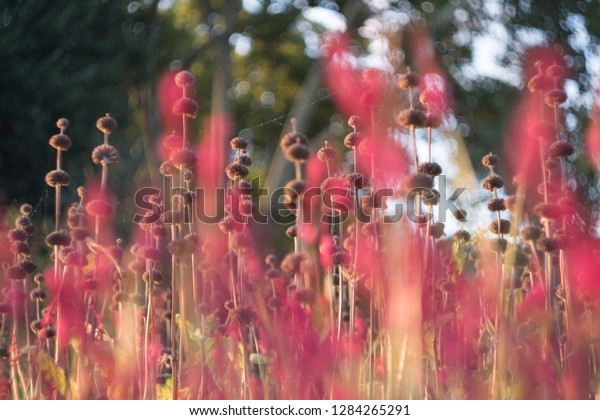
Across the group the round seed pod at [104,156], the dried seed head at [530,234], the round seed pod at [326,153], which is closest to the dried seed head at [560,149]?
the dried seed head at [530,234]

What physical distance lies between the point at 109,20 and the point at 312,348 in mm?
5449

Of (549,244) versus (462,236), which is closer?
(549,244)

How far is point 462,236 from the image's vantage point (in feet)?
4.68

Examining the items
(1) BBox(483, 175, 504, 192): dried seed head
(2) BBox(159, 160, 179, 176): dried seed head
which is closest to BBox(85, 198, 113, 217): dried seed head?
(2) BBox(159, 160, 179, 176): dried seed head

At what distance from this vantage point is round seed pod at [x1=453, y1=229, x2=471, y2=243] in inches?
55.4

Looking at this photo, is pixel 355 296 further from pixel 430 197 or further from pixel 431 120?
pixel 431 120

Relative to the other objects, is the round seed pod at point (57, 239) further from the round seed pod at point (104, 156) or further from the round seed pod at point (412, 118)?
the round seed pod at point (412, 118)

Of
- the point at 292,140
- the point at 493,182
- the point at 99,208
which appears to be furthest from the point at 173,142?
the point at 493,182

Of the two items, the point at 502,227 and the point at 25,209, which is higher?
the point at 25,209

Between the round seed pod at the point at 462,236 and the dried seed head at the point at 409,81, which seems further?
the round seed pod at the point at 462,236

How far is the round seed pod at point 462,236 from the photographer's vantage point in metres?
1.41

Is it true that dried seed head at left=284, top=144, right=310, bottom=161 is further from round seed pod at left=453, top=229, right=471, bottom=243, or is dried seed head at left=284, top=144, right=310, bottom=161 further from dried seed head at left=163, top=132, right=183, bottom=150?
round seed pod at left=453, top=229, right=471, bottom=243

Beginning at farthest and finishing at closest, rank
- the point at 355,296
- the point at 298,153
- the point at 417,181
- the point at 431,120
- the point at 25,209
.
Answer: the point at 25,209
the point at 355,296
the point at 431,120
the point at 417,181
the point at 298,153

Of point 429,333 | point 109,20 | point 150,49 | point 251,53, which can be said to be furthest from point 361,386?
point 251,53
